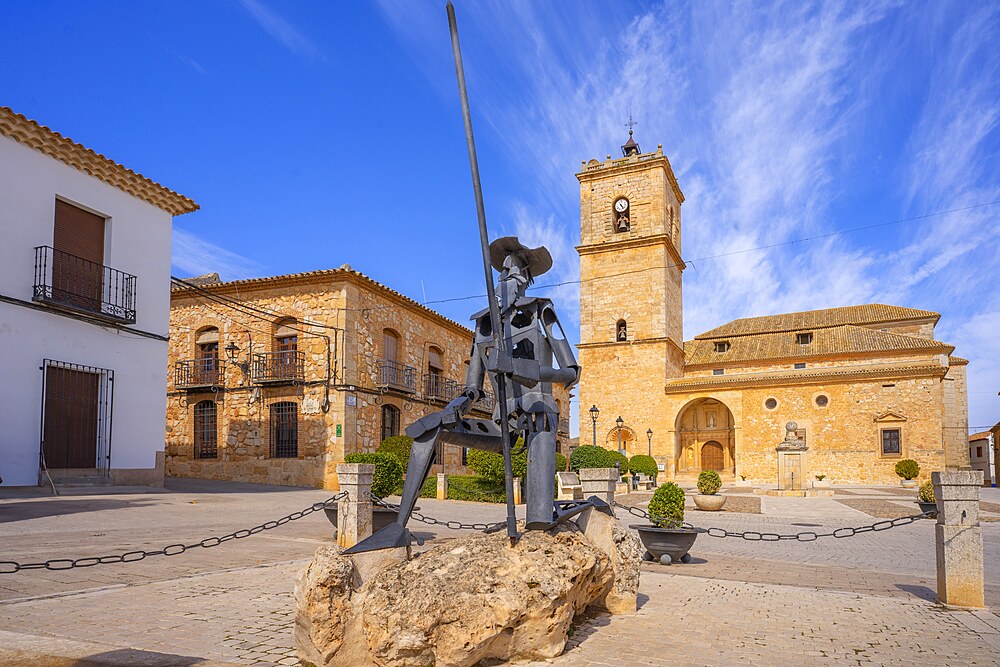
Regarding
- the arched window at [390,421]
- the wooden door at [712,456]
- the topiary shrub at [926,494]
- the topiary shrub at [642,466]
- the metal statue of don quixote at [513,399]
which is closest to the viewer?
the metal statue of don quixote at [513,399]

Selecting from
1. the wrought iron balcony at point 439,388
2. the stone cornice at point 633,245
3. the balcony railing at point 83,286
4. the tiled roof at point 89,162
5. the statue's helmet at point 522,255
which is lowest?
the wrought iron balcony at point 439,388

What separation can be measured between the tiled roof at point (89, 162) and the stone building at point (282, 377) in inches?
237

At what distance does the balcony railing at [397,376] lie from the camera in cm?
2430

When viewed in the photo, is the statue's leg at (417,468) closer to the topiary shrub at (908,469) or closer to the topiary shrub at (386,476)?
the topiary shrub at (386,476)

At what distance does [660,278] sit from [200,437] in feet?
81.3

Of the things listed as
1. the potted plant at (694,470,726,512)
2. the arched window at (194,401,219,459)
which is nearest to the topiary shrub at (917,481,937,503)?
the potted plant at (694,470,726,512)

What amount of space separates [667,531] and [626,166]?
3384 cm

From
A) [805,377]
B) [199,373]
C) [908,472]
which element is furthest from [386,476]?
[805,377]

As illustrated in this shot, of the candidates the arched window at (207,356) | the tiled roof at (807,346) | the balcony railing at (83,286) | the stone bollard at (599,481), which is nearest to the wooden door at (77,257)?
the balcony railing at (83,286)

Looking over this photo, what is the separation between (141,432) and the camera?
1592 cm

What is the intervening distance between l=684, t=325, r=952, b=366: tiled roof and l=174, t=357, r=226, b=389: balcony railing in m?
29.4

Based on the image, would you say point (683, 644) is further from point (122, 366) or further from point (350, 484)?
point (122, 366)

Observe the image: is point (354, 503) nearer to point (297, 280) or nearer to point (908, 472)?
point (297, 280)

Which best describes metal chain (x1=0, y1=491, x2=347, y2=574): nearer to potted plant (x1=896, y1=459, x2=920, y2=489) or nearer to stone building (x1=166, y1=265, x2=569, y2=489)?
stone building (x1=166, y1=265, x2=569, y2=489)
